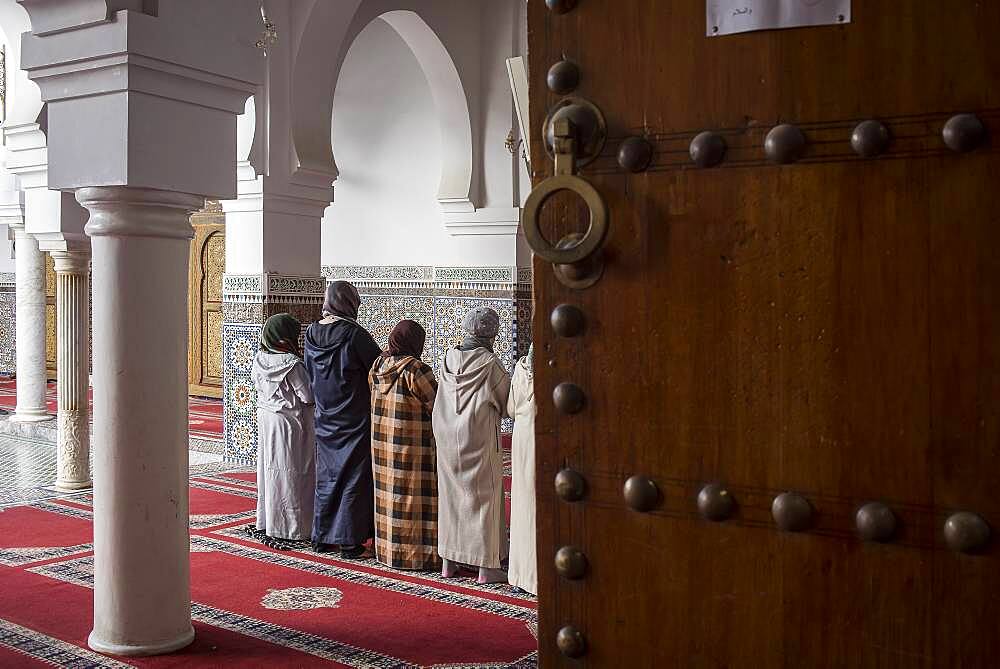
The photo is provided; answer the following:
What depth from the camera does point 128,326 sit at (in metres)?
2.75

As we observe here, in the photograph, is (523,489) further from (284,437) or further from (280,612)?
(284,437)

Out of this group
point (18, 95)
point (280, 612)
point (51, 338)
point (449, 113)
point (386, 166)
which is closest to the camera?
point (280, 612)

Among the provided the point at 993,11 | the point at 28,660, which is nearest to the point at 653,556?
the point at 993,11

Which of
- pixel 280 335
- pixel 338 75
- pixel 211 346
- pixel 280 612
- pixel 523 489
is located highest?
pixel 338 75

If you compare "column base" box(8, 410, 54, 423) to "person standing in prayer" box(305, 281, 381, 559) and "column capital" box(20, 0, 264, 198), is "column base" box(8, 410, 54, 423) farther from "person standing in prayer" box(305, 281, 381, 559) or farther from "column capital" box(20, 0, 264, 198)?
"column capital" box(20, 0, 264, 198)

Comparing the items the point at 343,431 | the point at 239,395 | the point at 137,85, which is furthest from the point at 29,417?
the point at 137,85

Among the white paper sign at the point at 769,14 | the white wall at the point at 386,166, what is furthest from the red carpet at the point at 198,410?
the white paper sign at the point at 769,14

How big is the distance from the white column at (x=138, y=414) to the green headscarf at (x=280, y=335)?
1.44m

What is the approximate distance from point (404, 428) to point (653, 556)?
2902 mm

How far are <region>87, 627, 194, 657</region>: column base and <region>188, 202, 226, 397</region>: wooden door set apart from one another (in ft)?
24.2

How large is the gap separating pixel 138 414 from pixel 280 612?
37.1 inches

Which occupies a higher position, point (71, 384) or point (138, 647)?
point (71, 384)

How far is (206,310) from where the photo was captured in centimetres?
1024

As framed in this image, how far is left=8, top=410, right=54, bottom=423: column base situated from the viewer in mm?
7955
